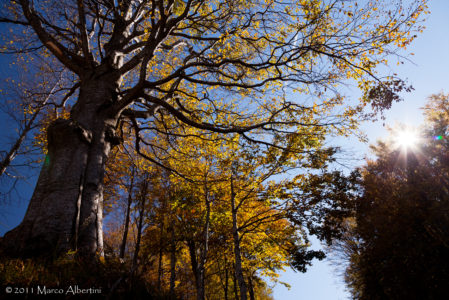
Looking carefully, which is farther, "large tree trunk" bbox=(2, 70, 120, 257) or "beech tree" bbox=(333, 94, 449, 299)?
"beech tree" bbox=(333, 94, 449, 299)

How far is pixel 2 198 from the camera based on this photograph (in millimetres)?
6109

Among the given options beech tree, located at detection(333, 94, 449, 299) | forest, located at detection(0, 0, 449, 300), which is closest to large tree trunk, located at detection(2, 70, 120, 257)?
forest, located at detection(0, 0, 449, 300)

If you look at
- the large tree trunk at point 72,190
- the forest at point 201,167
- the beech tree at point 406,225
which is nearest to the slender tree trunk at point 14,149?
the forest at point 201,167

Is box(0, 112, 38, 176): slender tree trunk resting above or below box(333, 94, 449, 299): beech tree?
above

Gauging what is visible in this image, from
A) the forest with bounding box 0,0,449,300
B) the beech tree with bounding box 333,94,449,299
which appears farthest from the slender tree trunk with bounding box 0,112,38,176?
the beech tree with bounding box 333,94,449,299

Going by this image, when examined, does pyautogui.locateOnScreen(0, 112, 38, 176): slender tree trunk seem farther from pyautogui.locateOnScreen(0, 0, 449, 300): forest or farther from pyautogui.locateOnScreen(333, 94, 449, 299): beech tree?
pyautogui.locateOnScreen(333, 94, 449, 299): beech tree

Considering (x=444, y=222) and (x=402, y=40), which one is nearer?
(x=402, y=40)

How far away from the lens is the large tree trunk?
2971 mm

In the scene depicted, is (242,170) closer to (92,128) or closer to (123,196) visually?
(92,128)

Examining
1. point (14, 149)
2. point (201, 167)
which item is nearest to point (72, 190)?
point (201, 167)

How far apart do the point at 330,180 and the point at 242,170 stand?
292cm

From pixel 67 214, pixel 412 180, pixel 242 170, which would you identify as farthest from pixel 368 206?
pixel 67 214

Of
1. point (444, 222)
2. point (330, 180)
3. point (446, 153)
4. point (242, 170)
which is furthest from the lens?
point (242, 170)

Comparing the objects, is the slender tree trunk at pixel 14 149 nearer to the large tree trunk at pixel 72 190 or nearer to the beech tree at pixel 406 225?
the large tree trunk at pixel 72 190
